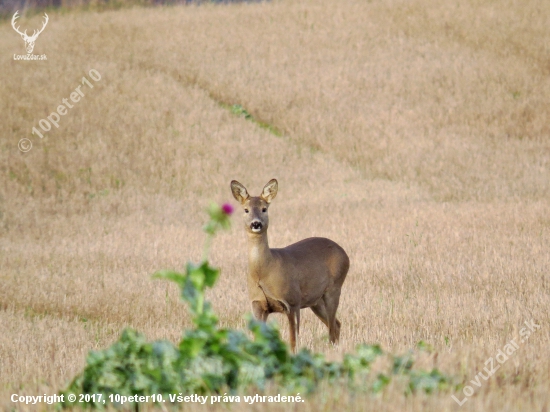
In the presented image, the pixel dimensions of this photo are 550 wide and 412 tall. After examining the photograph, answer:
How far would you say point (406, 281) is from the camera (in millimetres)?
11914

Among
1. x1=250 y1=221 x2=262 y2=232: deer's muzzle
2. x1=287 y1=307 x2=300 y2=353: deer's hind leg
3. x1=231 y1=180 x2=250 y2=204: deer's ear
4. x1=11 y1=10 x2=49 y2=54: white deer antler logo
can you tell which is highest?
x1=11 y1=10 x2=49 y2=54: white deer antler logo

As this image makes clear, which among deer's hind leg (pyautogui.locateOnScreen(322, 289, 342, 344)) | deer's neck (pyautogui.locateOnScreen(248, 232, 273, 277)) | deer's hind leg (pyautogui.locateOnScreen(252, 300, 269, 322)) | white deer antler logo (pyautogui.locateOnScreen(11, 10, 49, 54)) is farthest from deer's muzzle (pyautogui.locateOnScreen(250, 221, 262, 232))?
white deer antler logo (pyautogui.locateOnScreen(11, 10, 49, 54))

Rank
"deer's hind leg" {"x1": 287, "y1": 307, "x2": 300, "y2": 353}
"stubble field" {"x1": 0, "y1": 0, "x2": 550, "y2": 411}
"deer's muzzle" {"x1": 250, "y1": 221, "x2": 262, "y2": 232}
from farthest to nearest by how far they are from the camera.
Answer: "stubble field" {"x1": 0, "y1": 0, "x2": 550, "y2": 411} → "deer's muzzle" {"x1": 250, "y1": 221, "x2": 262, "y2": 232} → "deer's hind leg" {"x1": 287, "y1": 307, "x2": 300, "y2": 353}

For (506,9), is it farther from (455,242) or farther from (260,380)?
(260,380)

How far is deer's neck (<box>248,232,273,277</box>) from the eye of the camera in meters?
7.95

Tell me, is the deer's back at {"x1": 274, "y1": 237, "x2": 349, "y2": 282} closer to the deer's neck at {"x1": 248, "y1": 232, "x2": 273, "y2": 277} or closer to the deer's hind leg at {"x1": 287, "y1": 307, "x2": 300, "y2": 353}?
the deer's neck at {"x1": 248, "y1": 232, "x2": 273, "y2": 277}

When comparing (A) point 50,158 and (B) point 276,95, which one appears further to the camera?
(B) point 276,95

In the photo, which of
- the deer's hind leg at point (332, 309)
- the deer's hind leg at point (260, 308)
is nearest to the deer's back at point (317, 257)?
the deer's hind leg at point (332, 309)

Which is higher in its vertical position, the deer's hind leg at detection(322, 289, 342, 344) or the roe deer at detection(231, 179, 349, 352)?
the roe deer at detection(231, 179, 349, 352)

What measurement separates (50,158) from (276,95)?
31.3 ft

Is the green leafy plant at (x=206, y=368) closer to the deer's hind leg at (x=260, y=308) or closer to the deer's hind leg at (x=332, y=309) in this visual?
the deer's hind leg at (x=260, y=308)

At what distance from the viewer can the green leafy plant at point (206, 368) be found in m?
3.96

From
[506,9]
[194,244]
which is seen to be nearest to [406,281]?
[194,244]

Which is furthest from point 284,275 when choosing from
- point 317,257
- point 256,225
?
point 317,257
